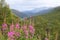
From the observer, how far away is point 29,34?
716 cm

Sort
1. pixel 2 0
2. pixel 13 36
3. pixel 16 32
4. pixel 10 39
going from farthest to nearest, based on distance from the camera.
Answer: pixel 2 0 < pixel 16 32 < pixel 13 36 < pixel 10 39

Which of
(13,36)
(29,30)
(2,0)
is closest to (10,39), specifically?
(13,36)

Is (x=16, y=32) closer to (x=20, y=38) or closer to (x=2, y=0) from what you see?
(x=20, y=38)

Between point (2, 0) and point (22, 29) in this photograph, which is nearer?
point (22, 29)

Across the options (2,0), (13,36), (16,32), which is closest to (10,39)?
(13,36)

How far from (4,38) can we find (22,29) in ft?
1.96

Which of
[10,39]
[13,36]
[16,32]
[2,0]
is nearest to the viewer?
[10,39]

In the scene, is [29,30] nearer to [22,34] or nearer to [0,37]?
[22,34]

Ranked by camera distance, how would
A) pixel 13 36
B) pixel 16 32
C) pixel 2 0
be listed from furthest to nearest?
pixel 2 0 → pixel 16 32 → pixel 13 36

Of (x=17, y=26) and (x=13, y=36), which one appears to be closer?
(x=13, y=36)

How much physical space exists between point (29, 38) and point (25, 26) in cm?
40

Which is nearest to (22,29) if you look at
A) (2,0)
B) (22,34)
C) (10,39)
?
(22,34)

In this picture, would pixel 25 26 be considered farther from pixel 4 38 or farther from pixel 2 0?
pixel 2 0

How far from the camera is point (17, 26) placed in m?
6.94
